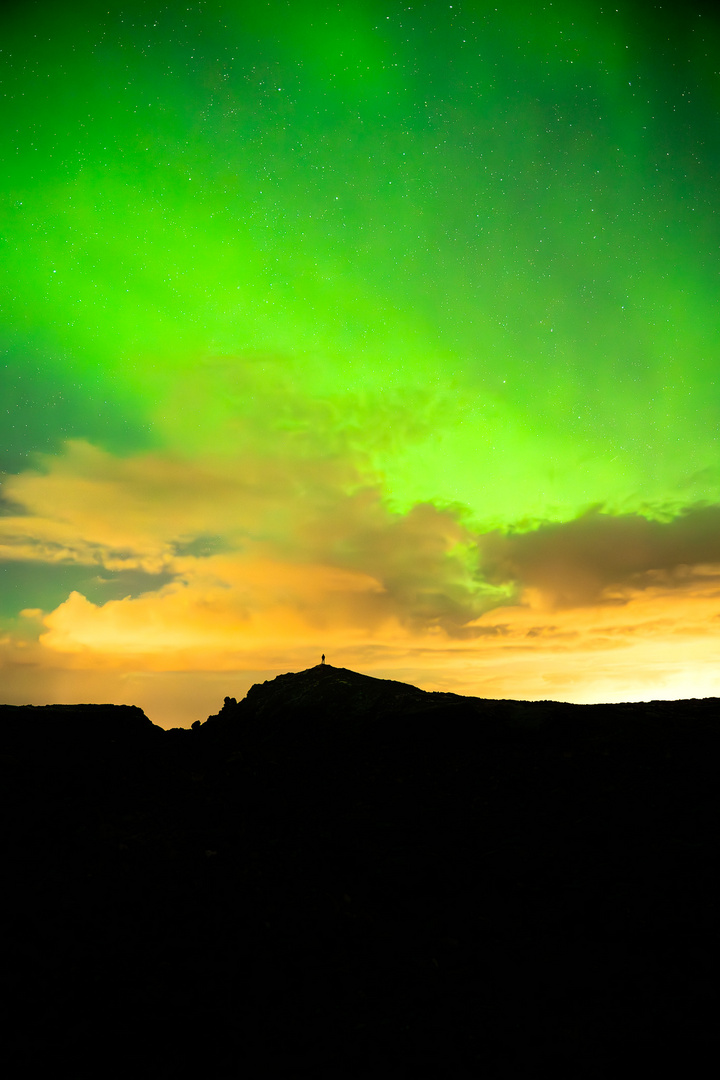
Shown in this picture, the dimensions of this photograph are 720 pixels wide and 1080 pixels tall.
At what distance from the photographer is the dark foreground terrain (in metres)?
7.65

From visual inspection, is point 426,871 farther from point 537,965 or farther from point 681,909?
point 681,909

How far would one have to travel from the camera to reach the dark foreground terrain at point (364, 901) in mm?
7648

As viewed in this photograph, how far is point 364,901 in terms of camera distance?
10.7 meters

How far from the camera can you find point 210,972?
8.61 meters

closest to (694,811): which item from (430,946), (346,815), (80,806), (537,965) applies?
(537,965)

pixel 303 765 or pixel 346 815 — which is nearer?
A: pixel 346 815

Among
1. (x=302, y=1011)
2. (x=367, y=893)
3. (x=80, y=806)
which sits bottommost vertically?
(x=302, y=1011)

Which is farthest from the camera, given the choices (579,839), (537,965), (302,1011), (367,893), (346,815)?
(346,815)

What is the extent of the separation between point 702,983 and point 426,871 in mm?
4964

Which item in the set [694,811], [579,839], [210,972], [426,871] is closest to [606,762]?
[694,811]

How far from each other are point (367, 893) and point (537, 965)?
3.30 metres

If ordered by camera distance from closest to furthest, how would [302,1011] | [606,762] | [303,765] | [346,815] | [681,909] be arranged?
[302,1011], [681,909], [346,815], [606,762], [303,765]

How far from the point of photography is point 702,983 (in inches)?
338

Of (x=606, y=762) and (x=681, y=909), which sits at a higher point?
(x=606, y=762)
